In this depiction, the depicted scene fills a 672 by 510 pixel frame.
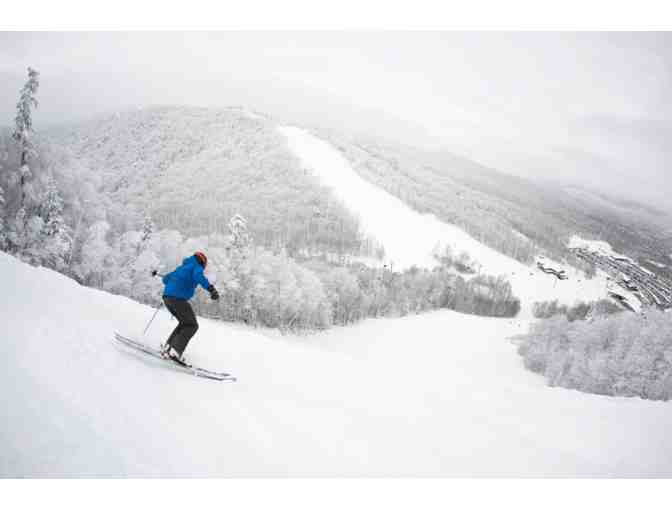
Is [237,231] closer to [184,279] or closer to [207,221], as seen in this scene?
[184,279]

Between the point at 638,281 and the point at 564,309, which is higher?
the point at 638,281

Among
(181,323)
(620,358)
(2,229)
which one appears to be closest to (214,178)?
(2,229)

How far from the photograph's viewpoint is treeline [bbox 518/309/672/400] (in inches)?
707

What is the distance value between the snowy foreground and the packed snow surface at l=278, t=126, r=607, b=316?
40.2m

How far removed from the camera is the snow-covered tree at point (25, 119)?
13016mm

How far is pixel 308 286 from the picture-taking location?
39.2m

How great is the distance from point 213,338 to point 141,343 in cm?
185

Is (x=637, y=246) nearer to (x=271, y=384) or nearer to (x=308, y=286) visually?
(x=271, y=384)

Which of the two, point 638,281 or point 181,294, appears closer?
point 181,294

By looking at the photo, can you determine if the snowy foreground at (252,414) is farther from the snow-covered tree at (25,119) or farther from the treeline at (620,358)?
the treeline at (620,358)

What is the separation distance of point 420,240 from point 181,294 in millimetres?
75700

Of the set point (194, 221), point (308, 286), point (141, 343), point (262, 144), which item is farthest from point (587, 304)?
point (262, 144)

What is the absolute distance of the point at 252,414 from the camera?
17.2 ft

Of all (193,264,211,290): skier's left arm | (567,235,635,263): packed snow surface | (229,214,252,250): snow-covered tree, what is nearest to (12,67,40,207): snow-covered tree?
(193,264,211,290): skier's left arm
